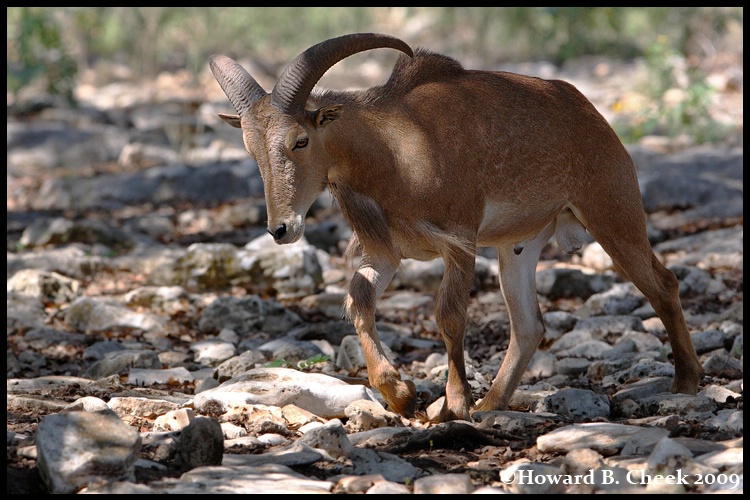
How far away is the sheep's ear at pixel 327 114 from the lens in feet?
20.8

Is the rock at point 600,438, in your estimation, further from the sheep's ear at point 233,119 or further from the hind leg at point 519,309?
the sheep's ear at point 233,119

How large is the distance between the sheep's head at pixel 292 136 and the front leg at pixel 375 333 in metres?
0.57

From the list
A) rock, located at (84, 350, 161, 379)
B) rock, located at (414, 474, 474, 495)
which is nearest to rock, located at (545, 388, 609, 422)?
rock, located at (414, 474, 474, 495)

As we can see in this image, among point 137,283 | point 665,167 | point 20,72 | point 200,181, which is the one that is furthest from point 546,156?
point 20,72

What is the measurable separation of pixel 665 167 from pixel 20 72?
13907 mm

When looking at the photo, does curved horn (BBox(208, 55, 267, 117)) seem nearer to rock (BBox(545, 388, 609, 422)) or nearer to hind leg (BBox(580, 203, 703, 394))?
hind leg (BBox(580, 203, 703, 394))

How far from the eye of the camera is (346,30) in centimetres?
3569

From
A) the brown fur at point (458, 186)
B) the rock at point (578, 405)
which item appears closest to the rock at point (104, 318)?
the brown fur at point (458, 186)

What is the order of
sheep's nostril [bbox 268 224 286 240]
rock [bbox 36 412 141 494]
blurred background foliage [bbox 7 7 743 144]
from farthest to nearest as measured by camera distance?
blurred background foliage [bbox 7 7 743 144], sheep's nostril [bbox 268 224 286 240], rock [bbox 36 412 141 494]

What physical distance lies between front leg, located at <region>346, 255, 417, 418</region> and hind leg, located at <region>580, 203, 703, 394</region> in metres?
1.59

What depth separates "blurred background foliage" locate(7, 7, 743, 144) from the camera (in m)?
21.4

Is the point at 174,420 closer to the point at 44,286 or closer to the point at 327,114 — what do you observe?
the point at 327,114

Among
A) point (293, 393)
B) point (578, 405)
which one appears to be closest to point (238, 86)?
point (293, 393)

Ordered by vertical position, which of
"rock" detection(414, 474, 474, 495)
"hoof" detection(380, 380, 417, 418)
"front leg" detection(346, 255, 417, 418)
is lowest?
"rock" detection(414, 474, 474, 495)
